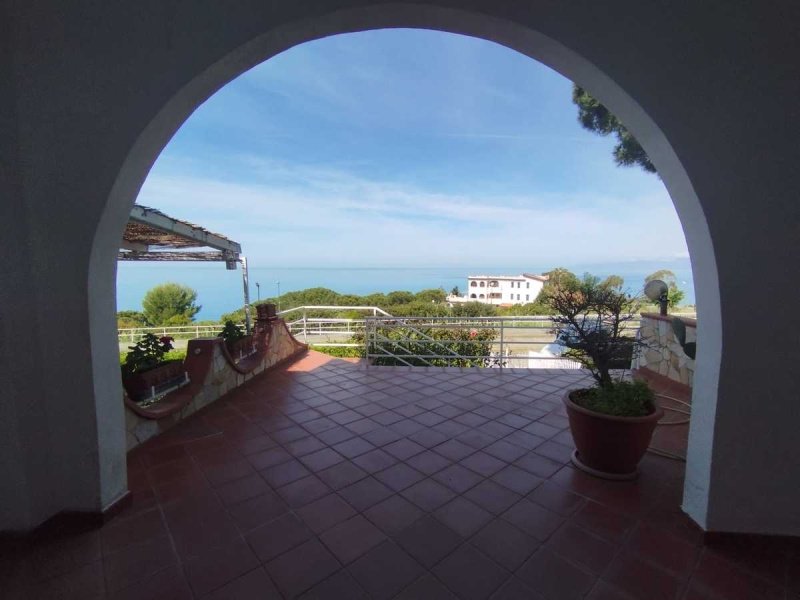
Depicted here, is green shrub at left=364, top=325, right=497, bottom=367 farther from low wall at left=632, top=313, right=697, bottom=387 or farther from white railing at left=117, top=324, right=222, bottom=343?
white railing at left=117, top=324, right=222, bottom=343

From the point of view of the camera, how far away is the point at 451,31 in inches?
58.9

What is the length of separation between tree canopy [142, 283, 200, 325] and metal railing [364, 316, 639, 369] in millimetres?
16817

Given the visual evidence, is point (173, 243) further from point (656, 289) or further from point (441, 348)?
point (656, 289)

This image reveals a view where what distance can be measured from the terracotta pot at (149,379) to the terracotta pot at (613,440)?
311cm

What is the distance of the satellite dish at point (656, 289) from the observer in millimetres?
3777

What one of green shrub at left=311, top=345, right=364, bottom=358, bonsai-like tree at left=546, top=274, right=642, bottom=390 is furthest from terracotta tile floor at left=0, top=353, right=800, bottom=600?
green shrub at left=311, top=345, right=364, bottom=358

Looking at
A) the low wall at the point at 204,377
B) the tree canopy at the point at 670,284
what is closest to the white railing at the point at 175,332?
the low wall at the point at 204,377

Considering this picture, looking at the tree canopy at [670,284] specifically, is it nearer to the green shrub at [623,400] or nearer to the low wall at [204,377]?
the green shrub at [623,400]

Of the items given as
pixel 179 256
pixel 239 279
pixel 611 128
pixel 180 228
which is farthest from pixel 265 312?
pixel 611 128

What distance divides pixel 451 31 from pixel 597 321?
1908mm

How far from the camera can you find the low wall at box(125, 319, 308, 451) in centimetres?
230

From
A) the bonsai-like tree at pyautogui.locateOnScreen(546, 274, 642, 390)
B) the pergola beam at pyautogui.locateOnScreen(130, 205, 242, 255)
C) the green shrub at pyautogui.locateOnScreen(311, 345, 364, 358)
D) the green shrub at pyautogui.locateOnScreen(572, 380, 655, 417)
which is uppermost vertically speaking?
the pergola beam at pyautogui.locateOnScreen(130, 205, 242, 255)

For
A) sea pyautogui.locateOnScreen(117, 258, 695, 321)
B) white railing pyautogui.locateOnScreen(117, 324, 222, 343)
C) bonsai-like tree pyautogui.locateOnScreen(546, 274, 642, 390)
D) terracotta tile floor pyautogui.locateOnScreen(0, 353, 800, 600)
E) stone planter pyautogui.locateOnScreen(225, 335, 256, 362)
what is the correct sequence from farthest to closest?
white railing pyautogui.locateOnScreen(117, 324, 222, 343) → stone planter pyautogui.locateOnScreen(225, 335, 256, 362) → sea pyautogui.locateOnScreen(117, 258, 695, 321) → bonsai-like tree pyautogui.locateOnScreen(546, 274, 642, 390) → terracotta tile floor pyautogui.locateOnScreen(0, 353, 800, 600)

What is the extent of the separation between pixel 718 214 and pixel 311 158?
1757 centimetres
